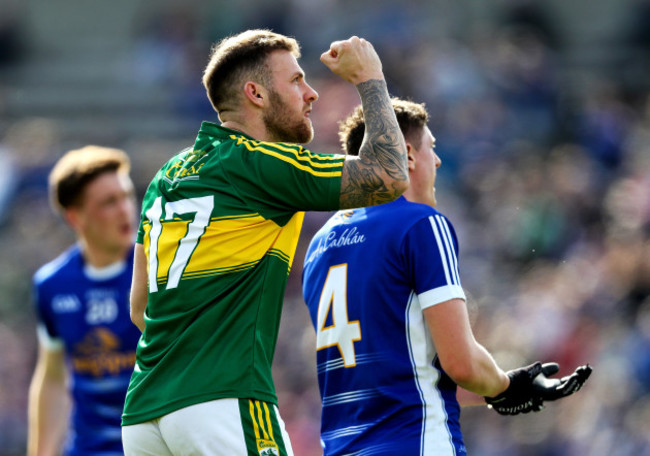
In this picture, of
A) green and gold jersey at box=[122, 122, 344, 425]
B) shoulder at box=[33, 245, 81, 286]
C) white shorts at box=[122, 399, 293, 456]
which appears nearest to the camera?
white shorts at box=[122, 399, 293, 456]

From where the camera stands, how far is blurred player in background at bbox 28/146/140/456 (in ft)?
21.5

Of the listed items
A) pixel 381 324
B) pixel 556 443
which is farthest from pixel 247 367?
pixel 556 443

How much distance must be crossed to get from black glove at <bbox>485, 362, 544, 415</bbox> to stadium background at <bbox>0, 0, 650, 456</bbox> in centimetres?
500

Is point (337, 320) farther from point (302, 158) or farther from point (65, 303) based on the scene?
point (65, 303)

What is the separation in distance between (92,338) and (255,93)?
9.00ft

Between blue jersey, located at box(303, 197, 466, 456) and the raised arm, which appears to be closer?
the raised arm

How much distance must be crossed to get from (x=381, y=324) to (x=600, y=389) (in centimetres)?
615

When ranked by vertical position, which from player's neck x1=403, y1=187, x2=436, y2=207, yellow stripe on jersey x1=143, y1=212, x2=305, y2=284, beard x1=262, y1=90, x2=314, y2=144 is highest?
beard x1=262, y1=90, x2=314, y2=144

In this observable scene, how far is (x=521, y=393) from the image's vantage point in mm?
4941

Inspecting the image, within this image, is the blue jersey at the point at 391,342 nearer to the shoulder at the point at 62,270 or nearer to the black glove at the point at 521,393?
the black glove at the point at 521,393

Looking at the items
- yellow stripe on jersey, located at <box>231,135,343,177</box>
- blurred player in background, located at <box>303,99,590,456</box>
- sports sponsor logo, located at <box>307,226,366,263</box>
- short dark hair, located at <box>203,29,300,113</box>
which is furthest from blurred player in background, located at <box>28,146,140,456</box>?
yellow stripe on jersey, located at <box>231,135,343,177</box>

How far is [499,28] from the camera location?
18875 millimetres

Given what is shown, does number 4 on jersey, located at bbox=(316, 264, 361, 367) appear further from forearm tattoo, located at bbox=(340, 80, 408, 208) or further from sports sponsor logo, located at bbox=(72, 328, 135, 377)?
sports sponsor logo, located at bbox=(72, 328, 135, 377)

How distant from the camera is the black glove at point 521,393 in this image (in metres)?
4.93
